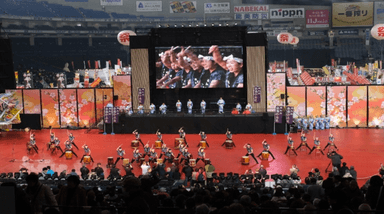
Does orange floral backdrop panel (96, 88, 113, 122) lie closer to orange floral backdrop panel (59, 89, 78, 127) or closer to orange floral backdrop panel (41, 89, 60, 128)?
orange floral backdrop panel (59, 89, 78, 127)

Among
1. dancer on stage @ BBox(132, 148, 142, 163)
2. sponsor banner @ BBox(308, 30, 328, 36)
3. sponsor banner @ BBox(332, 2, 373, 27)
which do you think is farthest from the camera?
sponsor banner @ BBox(308, 30, 328, 36)

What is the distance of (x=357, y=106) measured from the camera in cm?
2844

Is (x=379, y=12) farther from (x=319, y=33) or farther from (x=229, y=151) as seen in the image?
(x=229, y=151)

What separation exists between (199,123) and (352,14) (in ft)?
83.7

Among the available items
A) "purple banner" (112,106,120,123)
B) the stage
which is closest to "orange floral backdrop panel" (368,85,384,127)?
the stage

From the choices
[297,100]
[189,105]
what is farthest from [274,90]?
[189,105]

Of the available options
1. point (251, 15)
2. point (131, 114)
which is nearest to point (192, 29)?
point (131, 114)

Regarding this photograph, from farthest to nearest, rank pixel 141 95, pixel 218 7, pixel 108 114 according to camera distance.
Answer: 1. pixel 218 7
2. pixel 141 95
3. pixel 108 114

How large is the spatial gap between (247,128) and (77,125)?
35.6 ft

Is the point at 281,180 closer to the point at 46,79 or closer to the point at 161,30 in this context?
the point at 161,30

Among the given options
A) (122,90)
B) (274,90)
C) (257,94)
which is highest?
(122,90)

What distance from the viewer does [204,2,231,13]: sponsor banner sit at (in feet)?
158

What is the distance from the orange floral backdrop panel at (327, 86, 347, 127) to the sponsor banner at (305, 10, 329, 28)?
20922 millimetres

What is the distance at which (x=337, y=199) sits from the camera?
6773mm
